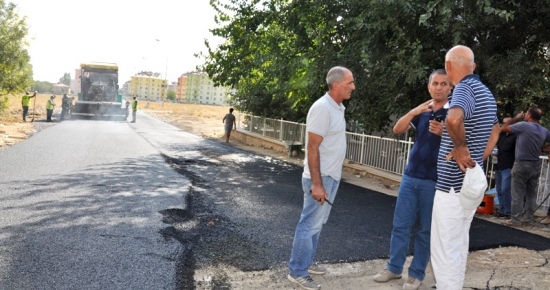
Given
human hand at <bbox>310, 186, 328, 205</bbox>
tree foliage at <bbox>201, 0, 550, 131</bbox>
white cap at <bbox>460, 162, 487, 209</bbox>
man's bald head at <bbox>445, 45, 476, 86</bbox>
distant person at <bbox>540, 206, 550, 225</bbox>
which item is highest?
tree foliage at <bbox>201, 0, 550, 131</bbox>

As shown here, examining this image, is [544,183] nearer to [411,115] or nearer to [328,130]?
[411,115]

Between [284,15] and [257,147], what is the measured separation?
26.9 ft

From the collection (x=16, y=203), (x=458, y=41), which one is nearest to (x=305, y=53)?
(x=458, y=41)

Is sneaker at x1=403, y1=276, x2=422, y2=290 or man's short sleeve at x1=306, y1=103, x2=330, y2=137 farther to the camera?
sneaker at x1=403, y1=276, x2=422, y2=290

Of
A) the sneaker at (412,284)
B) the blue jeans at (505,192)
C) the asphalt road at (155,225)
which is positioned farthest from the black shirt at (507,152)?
the sneaker at (412,284)

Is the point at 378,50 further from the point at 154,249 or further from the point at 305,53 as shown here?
the point at 154,249

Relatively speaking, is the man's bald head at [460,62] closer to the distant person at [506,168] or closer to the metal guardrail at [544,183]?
the distant person at [506,168]

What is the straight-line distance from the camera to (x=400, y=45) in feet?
33.2

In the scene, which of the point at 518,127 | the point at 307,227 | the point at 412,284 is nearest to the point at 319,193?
the point at 307,227

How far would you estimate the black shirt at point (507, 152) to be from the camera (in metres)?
7.69

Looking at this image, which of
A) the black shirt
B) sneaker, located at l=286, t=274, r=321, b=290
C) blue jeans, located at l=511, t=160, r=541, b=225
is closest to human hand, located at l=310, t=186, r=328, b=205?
sneaker, located at l=286, t=274, r=321, b=290

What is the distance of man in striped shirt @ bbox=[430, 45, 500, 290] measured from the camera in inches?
124

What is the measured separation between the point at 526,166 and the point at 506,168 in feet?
2.51

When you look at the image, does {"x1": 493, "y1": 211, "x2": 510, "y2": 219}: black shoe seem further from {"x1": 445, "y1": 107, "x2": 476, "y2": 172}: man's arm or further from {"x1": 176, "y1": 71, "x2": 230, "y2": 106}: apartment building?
{"x1": 176, "y1": 71, "x2": 230, "y2": 106}: apartment building
